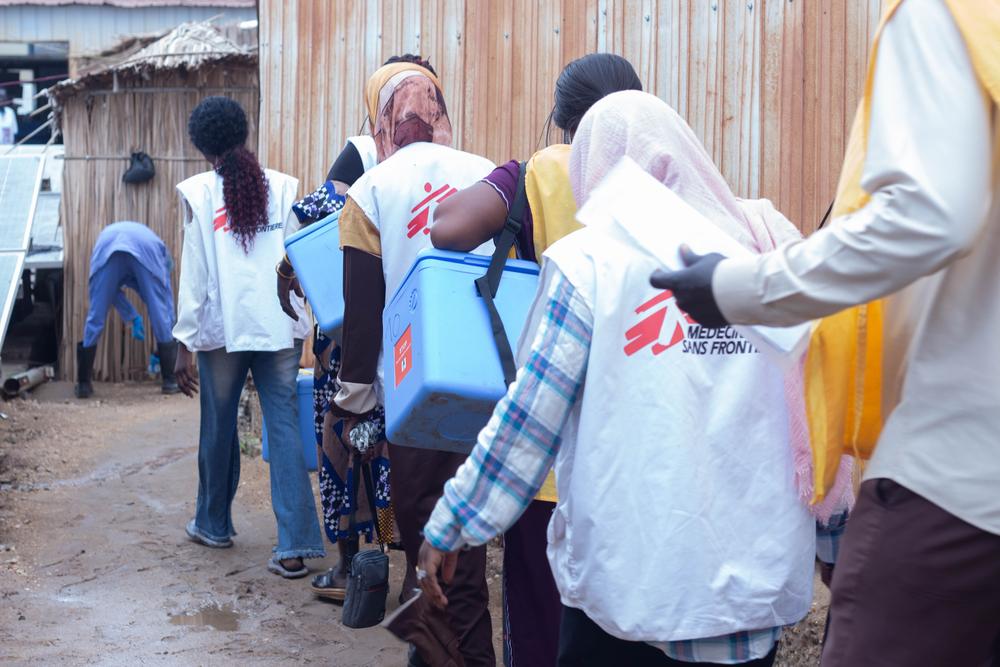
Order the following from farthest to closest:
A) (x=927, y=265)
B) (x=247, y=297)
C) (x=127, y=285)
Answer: (x=127, y=285)
(x=247, y=297)
(x=927, y=265)

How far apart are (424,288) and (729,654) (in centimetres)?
112

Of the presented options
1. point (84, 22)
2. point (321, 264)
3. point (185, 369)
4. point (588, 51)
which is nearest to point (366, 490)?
point (321, 264)

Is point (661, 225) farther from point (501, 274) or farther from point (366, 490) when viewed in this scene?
point (366, 490)

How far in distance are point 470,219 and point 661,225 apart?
102 cm

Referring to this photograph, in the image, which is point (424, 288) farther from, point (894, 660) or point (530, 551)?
point (894, 660)

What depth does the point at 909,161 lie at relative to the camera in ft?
5.29

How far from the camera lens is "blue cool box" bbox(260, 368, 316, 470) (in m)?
5.50

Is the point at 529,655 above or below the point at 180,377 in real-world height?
below

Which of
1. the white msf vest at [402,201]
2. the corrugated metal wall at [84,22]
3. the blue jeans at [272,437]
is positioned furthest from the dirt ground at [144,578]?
the corrugated metal wall at [84,22]

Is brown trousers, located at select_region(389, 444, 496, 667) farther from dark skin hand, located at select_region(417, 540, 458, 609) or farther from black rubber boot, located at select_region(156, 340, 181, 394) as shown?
black rubber boot, located at select_region(156, 340, 181, 394)

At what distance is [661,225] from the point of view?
2.11 metres

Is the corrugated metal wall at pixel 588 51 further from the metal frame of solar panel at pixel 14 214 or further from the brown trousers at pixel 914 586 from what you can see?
the brown trousers at pixel 914 586

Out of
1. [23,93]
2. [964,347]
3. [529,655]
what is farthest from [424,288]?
[23,93]

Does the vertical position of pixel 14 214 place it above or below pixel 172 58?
below
